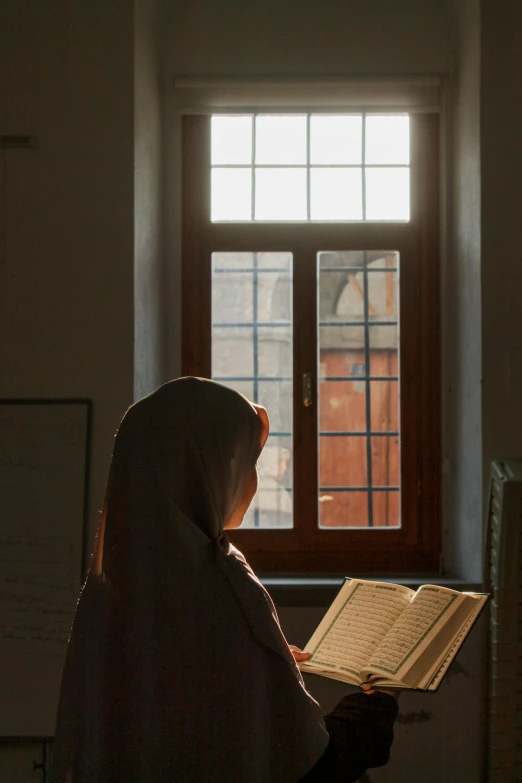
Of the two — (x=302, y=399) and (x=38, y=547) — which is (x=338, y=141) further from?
(x=38, y=547)

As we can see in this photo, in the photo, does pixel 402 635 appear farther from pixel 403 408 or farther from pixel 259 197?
pixel 259 197

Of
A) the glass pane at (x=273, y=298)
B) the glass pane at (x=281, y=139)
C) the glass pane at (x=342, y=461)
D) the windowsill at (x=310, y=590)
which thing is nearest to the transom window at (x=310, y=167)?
the glass pane at (x=281, y=139)

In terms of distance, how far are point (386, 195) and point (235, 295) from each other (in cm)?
72

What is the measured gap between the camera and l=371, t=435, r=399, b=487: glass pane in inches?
135

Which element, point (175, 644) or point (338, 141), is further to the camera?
point (338, 141)

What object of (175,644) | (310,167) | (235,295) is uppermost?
(310,167)

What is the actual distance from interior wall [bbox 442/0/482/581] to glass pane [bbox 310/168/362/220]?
0.37 m

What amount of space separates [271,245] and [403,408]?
32.6 inches

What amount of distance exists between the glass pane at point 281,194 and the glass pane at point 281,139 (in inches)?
2.1

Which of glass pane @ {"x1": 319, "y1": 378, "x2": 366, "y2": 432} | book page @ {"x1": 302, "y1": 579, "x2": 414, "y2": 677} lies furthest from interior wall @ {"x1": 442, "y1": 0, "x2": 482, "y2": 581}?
book page @ {"x1": 302, "y1": 579, "x2": 414, "y2": 677}

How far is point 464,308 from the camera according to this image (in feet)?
10.6

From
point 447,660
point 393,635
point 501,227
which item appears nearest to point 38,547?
point 393,635

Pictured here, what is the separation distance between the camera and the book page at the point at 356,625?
170cm

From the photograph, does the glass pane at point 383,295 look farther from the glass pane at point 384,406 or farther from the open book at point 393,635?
the open book at point 393,635
